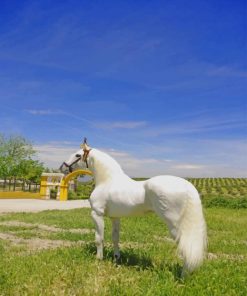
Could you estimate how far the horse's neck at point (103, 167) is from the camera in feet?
25.7

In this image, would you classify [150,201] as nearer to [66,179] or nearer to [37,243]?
[66,179]

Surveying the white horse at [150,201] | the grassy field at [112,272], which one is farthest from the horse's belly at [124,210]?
the grassy field at [112,272]

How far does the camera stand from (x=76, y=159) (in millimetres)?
8305

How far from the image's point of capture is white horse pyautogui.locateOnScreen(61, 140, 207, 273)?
20.1 feet

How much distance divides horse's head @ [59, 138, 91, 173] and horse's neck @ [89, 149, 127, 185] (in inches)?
6.3

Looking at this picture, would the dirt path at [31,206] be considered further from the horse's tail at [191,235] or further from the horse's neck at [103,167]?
the horse's tail at [191,235]

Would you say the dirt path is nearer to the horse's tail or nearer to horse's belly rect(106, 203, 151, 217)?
horse's belly rect(106, 203, 151, 217)

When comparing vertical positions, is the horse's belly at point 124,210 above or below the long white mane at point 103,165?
below

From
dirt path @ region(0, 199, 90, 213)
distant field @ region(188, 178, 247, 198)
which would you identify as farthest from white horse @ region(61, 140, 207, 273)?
distant field @ region(188, 178, 247, 198)

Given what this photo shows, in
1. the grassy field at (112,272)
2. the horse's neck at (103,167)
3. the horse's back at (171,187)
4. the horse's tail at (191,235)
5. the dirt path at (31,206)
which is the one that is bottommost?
the dirt path at (31,206)

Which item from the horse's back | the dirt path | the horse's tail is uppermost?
the horse's back

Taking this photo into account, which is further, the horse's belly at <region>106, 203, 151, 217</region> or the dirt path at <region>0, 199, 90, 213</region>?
the dirt path at <region>0, 199, 90, 213</region>

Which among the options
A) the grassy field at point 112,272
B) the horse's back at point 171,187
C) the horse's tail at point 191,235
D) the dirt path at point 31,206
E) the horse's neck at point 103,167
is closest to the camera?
the grassy field at point 112,272

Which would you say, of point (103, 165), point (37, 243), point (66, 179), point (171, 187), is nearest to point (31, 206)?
point (37, 243)
